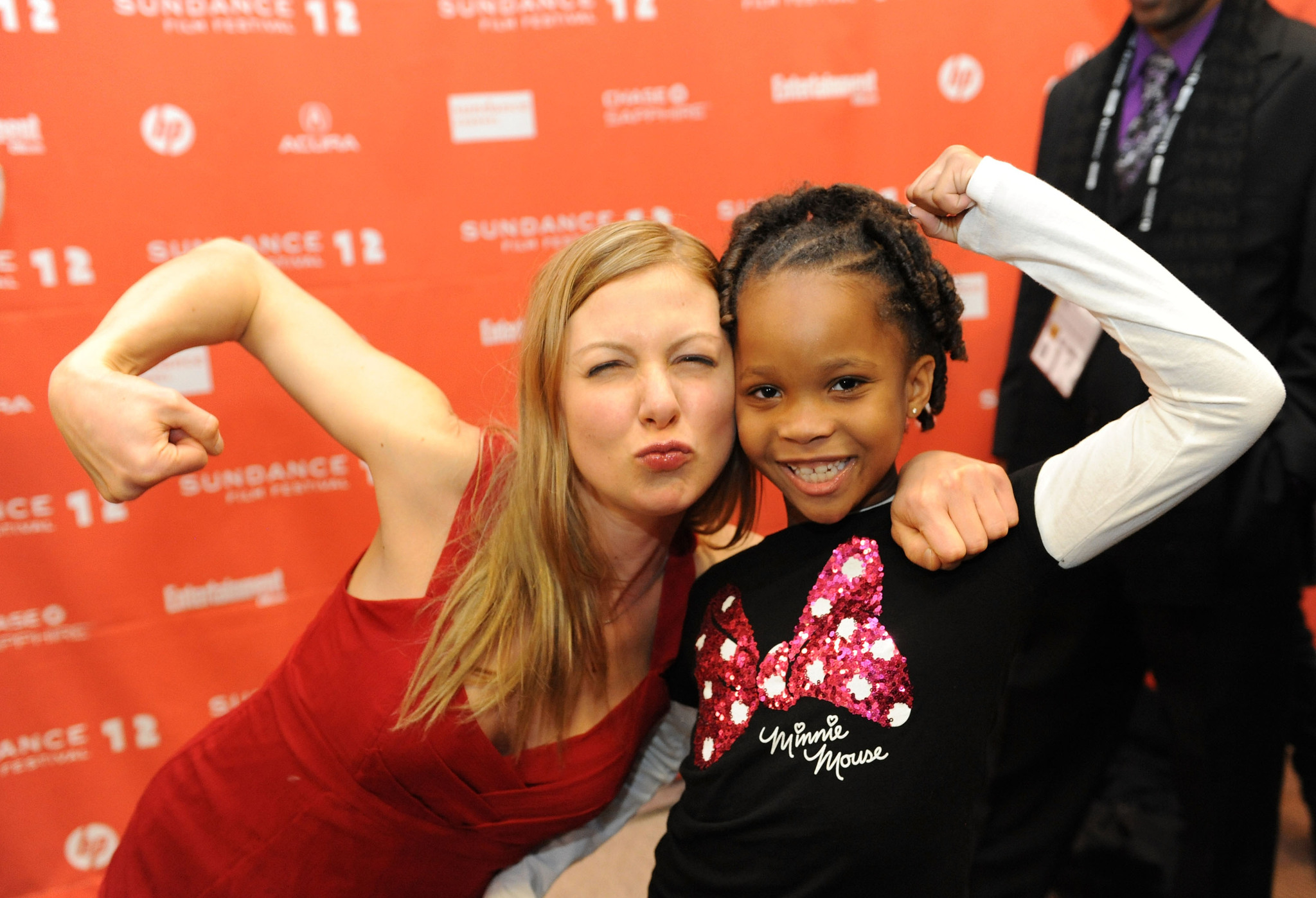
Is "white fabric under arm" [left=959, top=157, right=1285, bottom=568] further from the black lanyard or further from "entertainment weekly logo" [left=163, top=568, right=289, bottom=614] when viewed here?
"entertainment weekly logo" [left=163, top=568, right=289, bottom=614]

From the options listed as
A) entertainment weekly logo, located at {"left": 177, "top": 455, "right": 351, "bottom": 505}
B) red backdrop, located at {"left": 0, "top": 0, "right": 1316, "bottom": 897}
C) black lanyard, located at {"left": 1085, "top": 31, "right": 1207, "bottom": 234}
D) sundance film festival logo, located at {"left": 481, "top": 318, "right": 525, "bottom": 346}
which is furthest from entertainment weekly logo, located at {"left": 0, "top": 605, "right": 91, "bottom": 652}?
black lanyard, located at {"left": 1085, "top": 31, "right": 1207, "bottom": 234}

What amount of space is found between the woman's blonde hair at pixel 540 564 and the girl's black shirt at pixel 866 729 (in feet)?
0.81

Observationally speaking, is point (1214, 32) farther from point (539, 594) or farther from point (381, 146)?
point (381, 146)

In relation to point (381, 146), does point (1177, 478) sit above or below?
below

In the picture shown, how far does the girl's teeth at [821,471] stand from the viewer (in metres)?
1.02

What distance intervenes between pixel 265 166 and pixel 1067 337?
170 centimetres

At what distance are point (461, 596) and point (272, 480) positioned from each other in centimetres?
114

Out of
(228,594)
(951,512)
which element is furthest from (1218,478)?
(228,594)

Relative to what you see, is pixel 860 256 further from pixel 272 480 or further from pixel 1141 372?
pixel 272 480

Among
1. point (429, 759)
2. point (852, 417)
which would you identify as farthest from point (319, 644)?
point (852, 417)

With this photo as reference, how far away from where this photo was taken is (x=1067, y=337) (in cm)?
178

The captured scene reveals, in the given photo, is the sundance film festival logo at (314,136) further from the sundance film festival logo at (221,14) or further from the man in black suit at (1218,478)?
the man in black suit at (1218,478)

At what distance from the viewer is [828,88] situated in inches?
87.8

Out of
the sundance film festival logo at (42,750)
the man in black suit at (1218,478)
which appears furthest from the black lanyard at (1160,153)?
the sundance film festival logo at (42,750)
